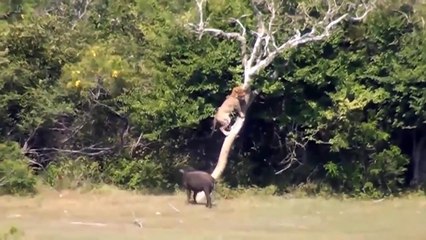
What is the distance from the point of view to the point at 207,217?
20.1m

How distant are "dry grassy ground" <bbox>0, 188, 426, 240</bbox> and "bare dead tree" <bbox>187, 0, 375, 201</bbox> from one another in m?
1.48

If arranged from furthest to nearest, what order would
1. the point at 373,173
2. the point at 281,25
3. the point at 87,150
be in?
the point at 87,150 < the point at 373,173 < the point at 281,25

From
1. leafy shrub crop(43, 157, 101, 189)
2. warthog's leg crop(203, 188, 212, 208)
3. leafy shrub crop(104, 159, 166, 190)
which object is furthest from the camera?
leafy shrub crop(104, 159, 166, 190)

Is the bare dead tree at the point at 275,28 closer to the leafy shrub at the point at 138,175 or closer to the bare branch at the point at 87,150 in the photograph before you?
the leafy shrub at the point at 138,175

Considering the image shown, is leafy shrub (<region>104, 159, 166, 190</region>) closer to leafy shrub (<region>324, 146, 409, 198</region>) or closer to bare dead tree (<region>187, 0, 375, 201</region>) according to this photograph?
bare dead tree (<region>187, 0, 375, 201</region>)

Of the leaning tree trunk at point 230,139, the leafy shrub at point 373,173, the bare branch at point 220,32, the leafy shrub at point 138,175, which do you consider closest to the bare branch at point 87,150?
the leafy shrub at point 138,175

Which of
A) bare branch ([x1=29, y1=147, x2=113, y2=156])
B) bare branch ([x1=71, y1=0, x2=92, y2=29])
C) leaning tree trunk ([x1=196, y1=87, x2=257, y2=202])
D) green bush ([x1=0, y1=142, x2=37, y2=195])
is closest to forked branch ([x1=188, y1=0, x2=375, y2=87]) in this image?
leaning tree trunk ([x1=196, y1=87, x2=257, y2=202])

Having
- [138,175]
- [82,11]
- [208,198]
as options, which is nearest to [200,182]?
[208,198]

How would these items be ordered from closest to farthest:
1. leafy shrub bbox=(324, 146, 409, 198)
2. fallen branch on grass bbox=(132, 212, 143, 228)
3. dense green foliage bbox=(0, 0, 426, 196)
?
→ fallen branch on grass bbox=(132, 212, 143, 228)
dense green foliage bbox=(0, 0, 426, 196)
leafy shrub bbox=(324, 146, 409, 198)

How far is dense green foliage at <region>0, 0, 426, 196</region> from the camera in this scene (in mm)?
23156

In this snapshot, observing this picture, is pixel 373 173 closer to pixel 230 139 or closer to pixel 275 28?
pixel 230 139

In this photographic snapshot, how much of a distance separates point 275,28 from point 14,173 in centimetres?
Result: 636

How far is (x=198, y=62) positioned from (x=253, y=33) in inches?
53.6

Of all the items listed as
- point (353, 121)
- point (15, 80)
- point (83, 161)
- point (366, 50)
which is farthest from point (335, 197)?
point (15, 80)
